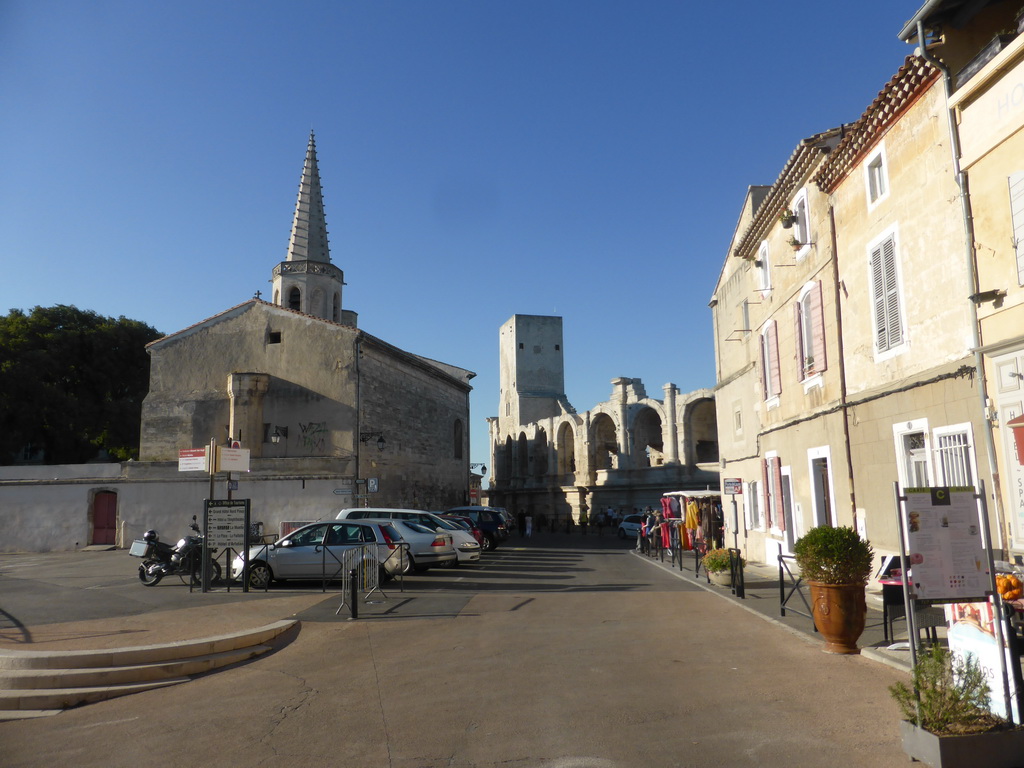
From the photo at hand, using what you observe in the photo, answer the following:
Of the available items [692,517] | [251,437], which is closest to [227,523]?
[692,517]

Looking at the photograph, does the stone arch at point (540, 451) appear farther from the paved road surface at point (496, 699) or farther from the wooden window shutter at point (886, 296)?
the wooden window shutter at point (886, 296)

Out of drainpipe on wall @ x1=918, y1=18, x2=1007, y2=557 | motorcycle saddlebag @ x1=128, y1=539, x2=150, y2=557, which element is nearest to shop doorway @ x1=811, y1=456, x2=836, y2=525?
drainpipe on wall @ x1=918, y1=18, x2=1007, y2=557

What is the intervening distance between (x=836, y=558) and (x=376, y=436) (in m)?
23.6

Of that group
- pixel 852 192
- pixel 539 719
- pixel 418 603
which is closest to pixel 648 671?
pixel 539 719

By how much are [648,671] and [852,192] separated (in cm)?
916

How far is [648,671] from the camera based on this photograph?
25.0ft

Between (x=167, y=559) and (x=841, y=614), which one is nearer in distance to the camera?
(x=841, y=614)

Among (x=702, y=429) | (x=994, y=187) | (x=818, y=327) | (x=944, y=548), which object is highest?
(x=702, y=429)

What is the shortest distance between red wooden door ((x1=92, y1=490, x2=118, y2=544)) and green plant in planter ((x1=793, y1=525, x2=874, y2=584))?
2764 cm

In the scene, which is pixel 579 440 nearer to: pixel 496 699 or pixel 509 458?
pixel 509 458

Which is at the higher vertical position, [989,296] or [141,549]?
[989,296]

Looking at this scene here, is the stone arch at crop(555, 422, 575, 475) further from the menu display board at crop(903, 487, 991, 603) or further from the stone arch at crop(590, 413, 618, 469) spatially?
the menu display board at crop(903, 487, 991, 603)

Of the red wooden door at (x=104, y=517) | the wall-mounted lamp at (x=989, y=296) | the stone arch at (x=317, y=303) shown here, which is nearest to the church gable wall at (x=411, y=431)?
the stone arch at (x=317, y=303)

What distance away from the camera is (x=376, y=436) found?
1177 inches
